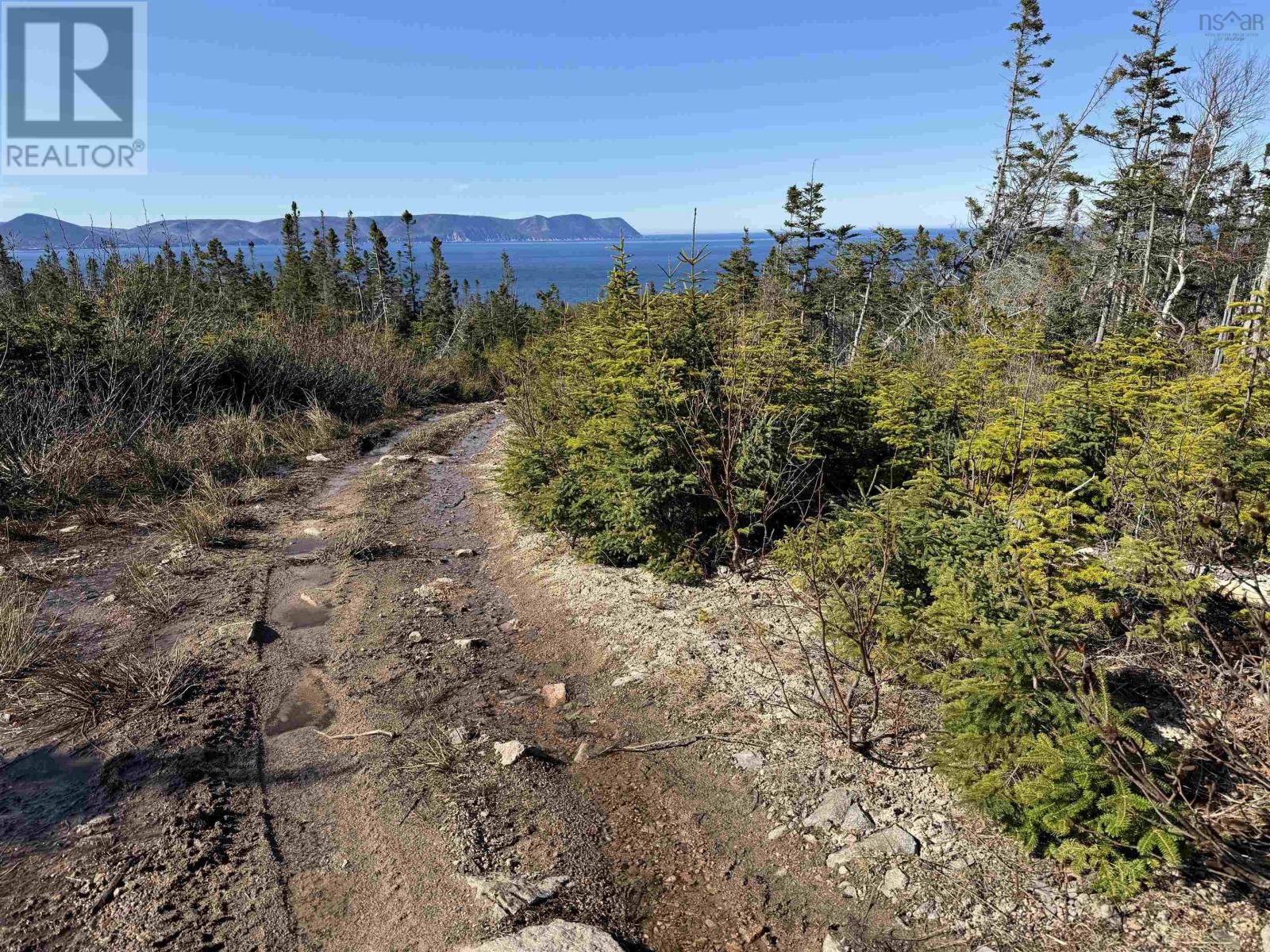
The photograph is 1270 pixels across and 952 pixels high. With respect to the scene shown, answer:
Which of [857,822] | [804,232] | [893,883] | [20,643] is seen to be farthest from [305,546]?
[804,232]

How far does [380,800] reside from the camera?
13.8ft

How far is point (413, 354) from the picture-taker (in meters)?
24.0

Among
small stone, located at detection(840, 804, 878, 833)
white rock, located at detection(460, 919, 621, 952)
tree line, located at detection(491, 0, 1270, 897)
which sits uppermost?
tree line, located at detection(491, 0, 1270, 897)

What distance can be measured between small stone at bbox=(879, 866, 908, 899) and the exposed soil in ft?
0.15

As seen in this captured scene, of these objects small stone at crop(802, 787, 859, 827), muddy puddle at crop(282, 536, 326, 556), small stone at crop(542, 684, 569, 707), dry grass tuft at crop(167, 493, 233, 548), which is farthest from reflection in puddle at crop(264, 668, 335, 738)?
dry grass tuft at crop(167, 493, 233, 548)

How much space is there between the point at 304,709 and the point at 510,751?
1742 mm

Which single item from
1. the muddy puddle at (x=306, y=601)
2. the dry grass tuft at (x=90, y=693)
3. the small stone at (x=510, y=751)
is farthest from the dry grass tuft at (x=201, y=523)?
the small stone at (x=510, y=751)

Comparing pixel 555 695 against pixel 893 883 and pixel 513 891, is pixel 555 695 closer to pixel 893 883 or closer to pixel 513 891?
pixel 513 891

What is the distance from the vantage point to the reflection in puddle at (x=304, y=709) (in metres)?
5.04

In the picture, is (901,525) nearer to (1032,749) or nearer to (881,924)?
(1032,749)

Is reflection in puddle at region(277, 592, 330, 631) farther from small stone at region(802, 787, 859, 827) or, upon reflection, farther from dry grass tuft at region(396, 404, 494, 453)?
dry grass tuft at region(396, 404, 494, 453)

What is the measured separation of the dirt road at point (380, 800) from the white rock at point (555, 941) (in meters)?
0.12

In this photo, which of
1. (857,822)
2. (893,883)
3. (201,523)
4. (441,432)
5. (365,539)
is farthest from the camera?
(441,432)

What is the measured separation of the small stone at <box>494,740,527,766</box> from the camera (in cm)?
457
